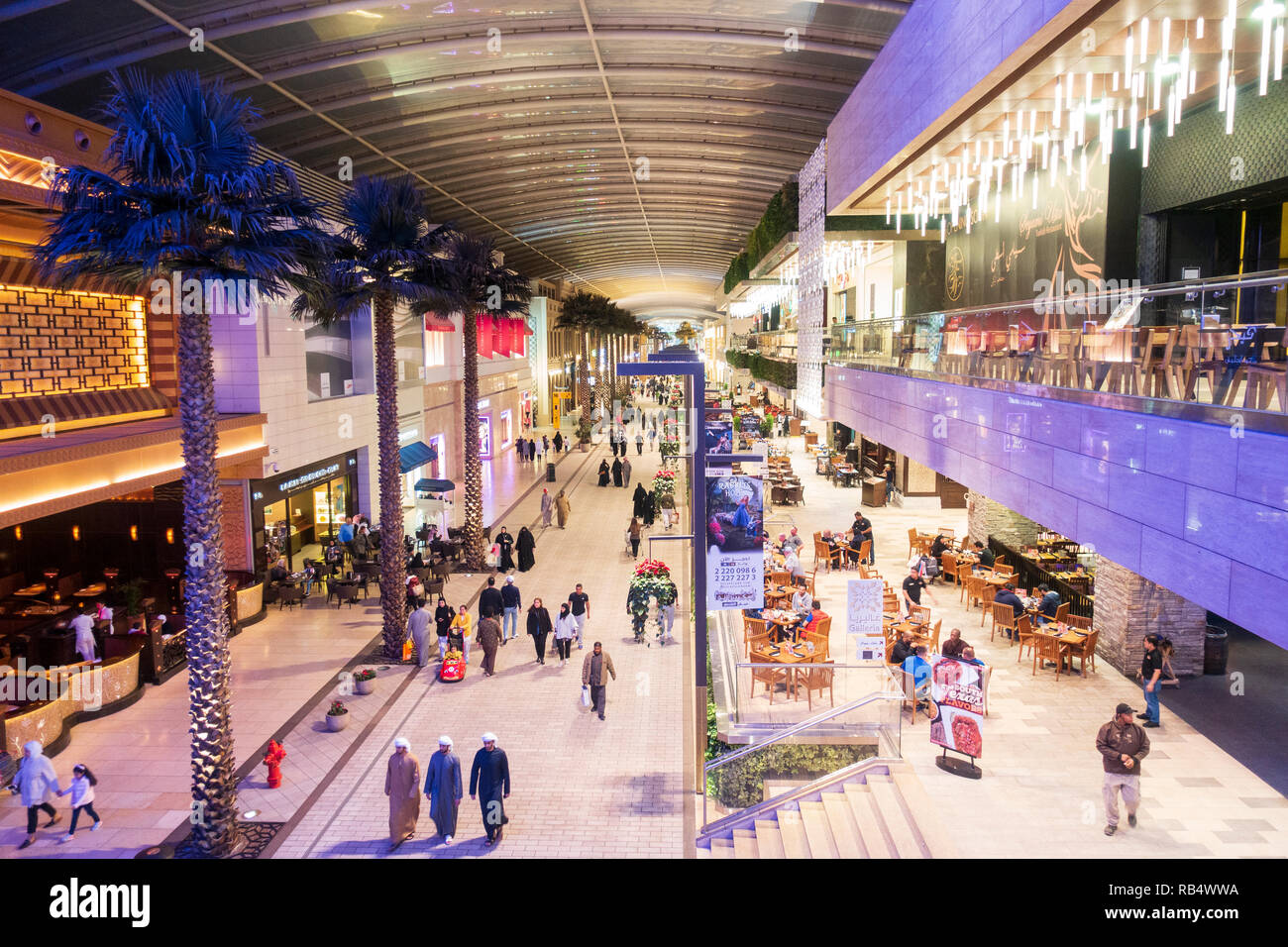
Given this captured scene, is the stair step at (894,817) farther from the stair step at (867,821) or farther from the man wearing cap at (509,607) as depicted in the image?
the man wearing cap at (509,607)

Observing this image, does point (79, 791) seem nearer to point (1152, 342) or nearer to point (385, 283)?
point (385, 283)

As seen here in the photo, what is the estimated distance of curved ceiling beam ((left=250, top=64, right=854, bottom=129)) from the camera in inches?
842

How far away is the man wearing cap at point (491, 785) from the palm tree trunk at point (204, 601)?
279 cm

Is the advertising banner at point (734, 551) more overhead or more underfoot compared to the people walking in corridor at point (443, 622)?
more overhead

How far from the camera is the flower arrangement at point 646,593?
668 inches

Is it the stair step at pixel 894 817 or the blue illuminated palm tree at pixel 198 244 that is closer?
the blue illuminated palm tree at pixel 198 244

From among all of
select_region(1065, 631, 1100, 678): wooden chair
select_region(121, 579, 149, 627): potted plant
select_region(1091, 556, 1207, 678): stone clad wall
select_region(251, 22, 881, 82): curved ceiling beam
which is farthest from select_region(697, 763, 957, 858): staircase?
select_region(251, 22, 881, 82): curved ceiling beam

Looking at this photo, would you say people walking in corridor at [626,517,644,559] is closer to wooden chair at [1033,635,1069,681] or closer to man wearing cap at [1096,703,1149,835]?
wooden chair at [1033,635,1069,681]

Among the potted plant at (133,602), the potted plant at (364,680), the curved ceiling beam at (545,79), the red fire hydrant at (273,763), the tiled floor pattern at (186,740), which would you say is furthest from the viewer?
the curved ceiling beam at (545,79)

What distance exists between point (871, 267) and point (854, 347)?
46.3 ft

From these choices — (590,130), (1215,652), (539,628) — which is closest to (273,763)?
(539,628)

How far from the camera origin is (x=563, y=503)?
2789 centimetres

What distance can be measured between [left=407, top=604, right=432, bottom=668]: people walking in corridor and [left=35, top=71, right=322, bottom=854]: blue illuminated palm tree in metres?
5.67

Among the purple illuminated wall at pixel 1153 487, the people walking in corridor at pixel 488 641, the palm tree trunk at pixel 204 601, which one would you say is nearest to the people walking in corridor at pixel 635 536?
the people walking in corridor at pixel 488 641
